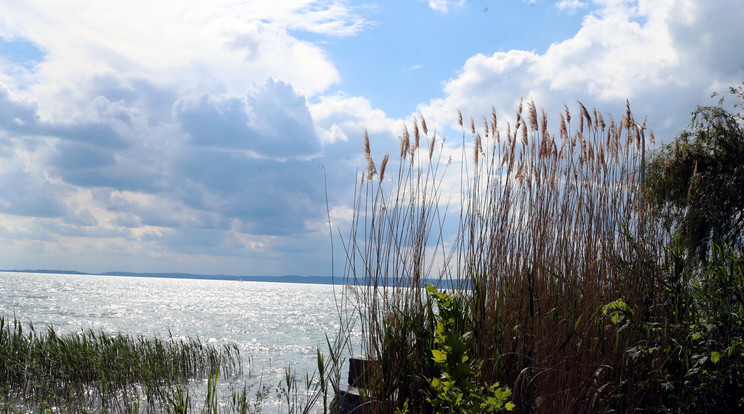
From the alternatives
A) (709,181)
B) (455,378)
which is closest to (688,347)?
(455,378)

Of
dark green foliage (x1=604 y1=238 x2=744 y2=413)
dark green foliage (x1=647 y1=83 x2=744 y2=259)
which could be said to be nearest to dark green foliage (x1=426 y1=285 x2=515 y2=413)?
dark green foliage (x1=604 y1=238 x2=744 y2=413)

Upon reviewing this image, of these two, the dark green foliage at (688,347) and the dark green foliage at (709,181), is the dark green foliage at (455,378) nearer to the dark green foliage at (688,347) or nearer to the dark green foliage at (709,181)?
the dark green foliage at (688,347)

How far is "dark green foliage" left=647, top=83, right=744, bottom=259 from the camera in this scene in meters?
11.3

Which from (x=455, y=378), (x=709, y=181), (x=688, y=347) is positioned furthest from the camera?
(x=709, y=181)

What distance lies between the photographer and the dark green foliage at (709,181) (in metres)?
11.3

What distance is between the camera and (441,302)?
2.50 metres

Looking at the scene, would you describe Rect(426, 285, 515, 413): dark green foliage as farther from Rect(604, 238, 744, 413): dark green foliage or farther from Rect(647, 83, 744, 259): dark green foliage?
Rect(647, 83, 744, 259): dark green foliage

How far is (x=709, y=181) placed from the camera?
11711 mm

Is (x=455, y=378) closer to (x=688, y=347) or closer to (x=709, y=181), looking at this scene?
(x=688, y=347)

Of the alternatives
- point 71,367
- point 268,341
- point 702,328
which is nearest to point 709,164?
→ point 702,328

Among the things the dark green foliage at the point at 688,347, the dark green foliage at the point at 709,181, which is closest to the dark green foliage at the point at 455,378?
the dark green foliage at the point at 688,347

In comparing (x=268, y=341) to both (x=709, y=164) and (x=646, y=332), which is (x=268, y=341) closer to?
(x=709, y=164)

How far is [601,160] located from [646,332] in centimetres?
138

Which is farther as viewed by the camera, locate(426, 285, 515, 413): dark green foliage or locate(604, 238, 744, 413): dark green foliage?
locate(604, 238, 744, 413): dark green foliage
